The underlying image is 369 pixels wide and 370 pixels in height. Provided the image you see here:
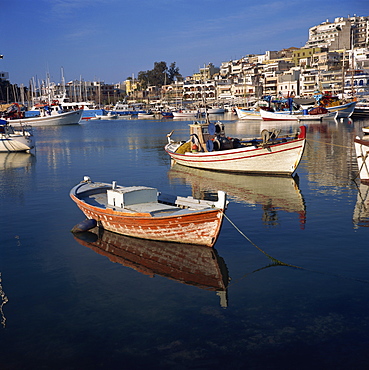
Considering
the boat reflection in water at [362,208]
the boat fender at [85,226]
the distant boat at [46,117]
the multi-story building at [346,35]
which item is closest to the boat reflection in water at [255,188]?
the boat reflection in water at [362,208]

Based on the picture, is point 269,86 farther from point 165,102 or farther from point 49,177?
point 49,177

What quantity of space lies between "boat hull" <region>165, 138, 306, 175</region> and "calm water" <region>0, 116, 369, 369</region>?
6.05m

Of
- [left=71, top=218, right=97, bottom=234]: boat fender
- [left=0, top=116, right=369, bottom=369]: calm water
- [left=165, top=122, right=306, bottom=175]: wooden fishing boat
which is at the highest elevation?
[left=165, top=122, right=306, bottom=175]: wooden fishing boat

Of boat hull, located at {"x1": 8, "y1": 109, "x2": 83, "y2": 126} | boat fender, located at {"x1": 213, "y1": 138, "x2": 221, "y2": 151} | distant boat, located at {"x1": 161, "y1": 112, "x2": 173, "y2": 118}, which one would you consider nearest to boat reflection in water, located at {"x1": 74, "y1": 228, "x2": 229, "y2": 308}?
boat fender, located at {"x1": 213, "y1": 138, "x2": 221, "y2": 151}

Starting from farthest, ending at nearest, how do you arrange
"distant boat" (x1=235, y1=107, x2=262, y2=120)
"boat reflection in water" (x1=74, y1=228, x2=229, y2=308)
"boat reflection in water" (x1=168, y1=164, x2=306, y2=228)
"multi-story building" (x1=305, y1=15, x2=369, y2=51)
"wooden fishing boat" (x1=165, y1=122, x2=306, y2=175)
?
"multi-story building" (x1=305, y1=15, x2=369, y2=51) < "distant boat" (x1=235, y1=107, x2=262, y2=120) < "wooden fishing boat" (x1=165, y1=122, x2=306, y2=175) < "boat reflection in water" (x1=168, y1=164, x2=306, y2=228) < "boat reflection in water" (x1=74, y1=228, x2=229, y2=308)

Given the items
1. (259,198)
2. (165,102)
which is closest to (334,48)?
(165,102)

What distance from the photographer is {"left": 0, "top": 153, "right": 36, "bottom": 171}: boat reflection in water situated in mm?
35781

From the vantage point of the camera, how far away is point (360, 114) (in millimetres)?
91812

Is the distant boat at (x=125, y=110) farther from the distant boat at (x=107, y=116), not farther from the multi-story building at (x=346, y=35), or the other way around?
the multi-story building at (x=346, y=35)

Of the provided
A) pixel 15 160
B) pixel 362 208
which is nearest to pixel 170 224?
pixel 362 208

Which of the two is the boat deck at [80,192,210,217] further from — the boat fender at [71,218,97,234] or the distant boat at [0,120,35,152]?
the distant boat at [0,120,35,152]

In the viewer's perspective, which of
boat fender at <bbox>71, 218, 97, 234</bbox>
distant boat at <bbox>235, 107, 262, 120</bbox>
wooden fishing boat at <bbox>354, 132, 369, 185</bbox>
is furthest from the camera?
distant boat at <bbox>235, 107, 262, 120</bbox>

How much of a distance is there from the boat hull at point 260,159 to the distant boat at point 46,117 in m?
72.0

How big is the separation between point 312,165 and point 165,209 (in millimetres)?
19384
